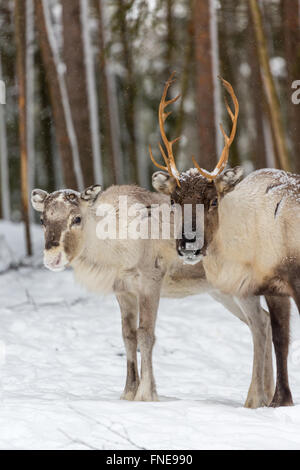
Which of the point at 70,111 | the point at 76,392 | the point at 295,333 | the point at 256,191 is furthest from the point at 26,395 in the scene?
the point at 70,111

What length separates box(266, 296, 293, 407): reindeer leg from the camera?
5.62 meters

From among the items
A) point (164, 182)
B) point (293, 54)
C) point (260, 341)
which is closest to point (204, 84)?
point (293, 54)

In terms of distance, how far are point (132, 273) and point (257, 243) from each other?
4.07 ft

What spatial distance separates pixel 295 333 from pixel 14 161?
61.9 feet

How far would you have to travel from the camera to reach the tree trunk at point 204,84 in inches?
428

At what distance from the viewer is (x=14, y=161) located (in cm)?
2569

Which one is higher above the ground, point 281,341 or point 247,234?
point 247,234

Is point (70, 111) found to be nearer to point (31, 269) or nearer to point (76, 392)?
point (31, 269)

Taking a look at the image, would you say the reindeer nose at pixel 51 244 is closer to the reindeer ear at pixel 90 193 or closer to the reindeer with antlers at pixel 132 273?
the reindeer with antlers at pixel 132 273

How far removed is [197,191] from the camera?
5531 millimetres

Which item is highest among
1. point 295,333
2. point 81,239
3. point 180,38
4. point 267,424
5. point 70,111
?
point 180,38

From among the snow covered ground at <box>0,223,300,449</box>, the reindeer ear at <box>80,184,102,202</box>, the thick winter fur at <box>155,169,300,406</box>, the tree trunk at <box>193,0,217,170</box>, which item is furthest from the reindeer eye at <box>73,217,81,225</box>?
the tree trunk at <box>193,0,217,170</box>

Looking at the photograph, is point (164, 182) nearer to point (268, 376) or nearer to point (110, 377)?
point (268, 376)

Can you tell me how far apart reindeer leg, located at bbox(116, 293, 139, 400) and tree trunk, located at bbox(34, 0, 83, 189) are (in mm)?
5235
